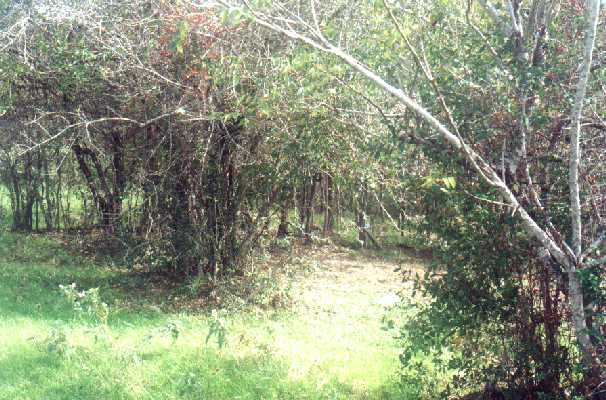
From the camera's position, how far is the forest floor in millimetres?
5840

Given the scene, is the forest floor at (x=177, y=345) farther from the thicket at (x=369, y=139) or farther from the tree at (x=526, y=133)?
the tree at (x=526, y=133)

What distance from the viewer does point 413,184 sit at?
205 inches

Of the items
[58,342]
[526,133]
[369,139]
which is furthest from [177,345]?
[526,133]

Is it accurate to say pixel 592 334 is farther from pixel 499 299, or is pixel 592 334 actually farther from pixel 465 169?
pixel 465 169

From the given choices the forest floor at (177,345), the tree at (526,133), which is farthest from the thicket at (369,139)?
the forest floor at (177,345)

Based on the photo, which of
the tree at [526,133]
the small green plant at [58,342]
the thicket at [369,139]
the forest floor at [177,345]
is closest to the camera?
the tree at [526,133]

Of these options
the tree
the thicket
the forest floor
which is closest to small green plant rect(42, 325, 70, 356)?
the forest floor

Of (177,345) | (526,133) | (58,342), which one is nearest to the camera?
(526,133)

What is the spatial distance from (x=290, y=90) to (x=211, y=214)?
12.8 ft

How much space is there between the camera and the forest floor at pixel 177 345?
584 centimetres

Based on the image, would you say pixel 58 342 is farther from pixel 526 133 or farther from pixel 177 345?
pixel 526 133

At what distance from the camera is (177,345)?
702 centimetres

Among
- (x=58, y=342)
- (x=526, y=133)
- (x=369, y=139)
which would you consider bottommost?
(x=58, y=342)

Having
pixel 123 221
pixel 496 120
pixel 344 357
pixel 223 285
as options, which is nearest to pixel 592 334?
pixel 496 120
